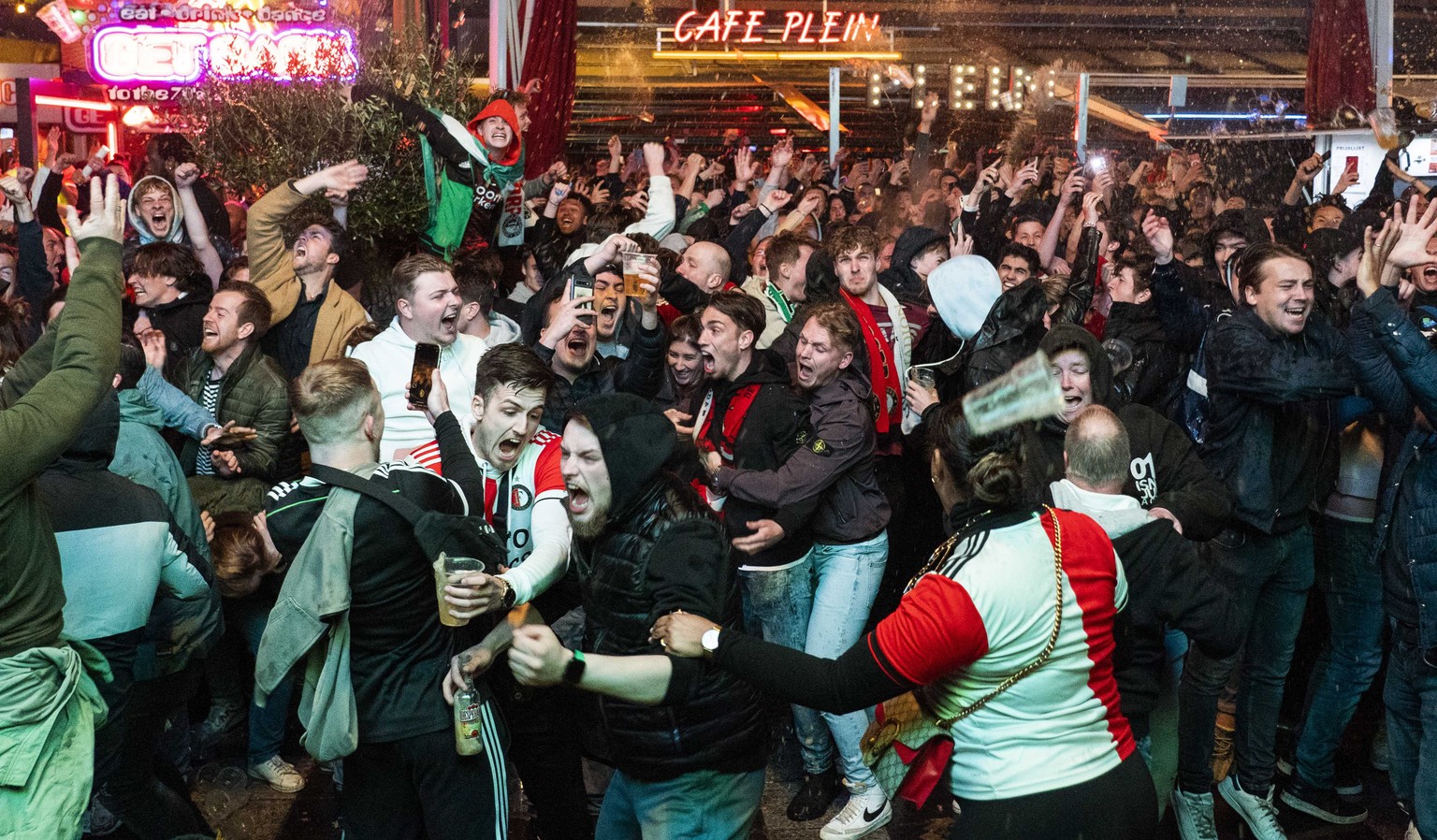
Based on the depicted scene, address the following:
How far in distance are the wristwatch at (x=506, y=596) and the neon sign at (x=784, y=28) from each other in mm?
17244

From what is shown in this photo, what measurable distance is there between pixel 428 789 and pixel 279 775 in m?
1.97

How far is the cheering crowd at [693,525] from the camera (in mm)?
2859

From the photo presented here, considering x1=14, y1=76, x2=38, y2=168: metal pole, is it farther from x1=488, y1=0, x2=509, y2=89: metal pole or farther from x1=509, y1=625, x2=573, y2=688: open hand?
x1=509, y1=625, x2=573, y2=688: open hand

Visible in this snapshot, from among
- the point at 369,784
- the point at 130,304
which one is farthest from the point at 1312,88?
the point at 369,784

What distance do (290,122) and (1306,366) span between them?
4704 millimetres

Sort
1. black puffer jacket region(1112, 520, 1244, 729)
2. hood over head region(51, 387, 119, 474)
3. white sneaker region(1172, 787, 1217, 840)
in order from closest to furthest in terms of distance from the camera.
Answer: black puffer jacket region(1112, 520, 1244, 729) < hood over head region(51, 387, 119, 474) < white sneaker region(1172, 787, 1217, 840)

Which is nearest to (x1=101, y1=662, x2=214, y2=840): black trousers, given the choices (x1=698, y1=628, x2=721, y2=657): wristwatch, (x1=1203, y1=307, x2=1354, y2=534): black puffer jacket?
(x1=698, y1=628, x2=721, y2=657): wristwatch

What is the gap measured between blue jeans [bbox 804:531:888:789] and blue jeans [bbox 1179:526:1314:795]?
117 cm

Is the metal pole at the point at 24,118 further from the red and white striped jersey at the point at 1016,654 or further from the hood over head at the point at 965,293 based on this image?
the red and white striped jersey at the point at 1016,654

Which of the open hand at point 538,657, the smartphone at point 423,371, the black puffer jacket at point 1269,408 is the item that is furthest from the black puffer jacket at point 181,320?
the black puffer jacket at point 1269,408

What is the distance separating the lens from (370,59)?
22.0 ft

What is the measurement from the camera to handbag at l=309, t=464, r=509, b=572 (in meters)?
3.23

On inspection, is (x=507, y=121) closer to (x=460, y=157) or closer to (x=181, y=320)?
(x=460, y=157)

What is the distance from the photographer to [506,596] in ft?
10.5
